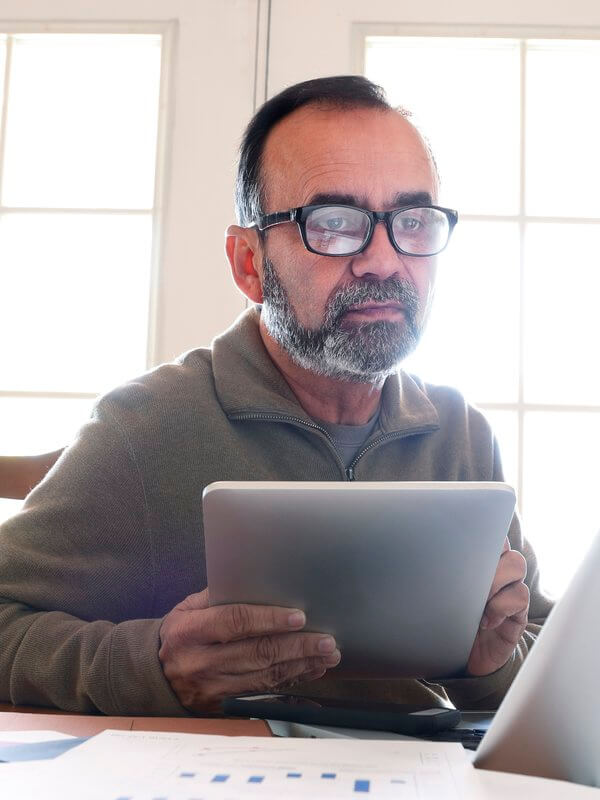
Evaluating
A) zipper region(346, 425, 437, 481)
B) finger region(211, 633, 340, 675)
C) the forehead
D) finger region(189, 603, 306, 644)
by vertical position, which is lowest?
finger region(211, 633, 340, 675)

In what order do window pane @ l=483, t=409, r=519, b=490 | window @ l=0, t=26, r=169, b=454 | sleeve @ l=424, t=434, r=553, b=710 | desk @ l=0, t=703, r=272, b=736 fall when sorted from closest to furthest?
desk @ l=0, t=703, r=272, b=736, sleeve @ l=424, t=434, r=553, b=710, window pane @ l=483, t=409, r=519, b=490, window @ l=0, t=26, r=169, b=454

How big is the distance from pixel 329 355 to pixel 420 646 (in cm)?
47

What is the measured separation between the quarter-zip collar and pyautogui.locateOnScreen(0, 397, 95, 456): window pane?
140cm

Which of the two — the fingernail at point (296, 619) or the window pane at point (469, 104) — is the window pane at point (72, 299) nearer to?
the window pane at point (469, 104)

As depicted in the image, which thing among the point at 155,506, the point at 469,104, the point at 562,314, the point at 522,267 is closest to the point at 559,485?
the point at 562,314

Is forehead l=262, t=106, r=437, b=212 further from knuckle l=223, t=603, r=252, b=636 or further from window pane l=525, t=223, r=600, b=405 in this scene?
window pane l=525, t=223, r=600, b=405

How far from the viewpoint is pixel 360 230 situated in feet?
3.73

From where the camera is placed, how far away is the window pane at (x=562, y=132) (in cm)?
260

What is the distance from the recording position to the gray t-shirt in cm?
118

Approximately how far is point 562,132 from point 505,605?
2.13 metres

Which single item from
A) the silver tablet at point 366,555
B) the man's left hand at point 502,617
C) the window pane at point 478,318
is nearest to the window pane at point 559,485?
the window pane at point 478,318

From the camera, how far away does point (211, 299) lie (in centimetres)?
245

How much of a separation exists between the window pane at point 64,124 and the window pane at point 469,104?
69 cm

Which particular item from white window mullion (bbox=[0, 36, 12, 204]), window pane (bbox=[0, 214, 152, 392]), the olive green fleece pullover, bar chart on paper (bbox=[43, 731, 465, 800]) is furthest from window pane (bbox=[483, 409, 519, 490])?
bar chart on paper (bbox=[43, 731, 465, 800])
